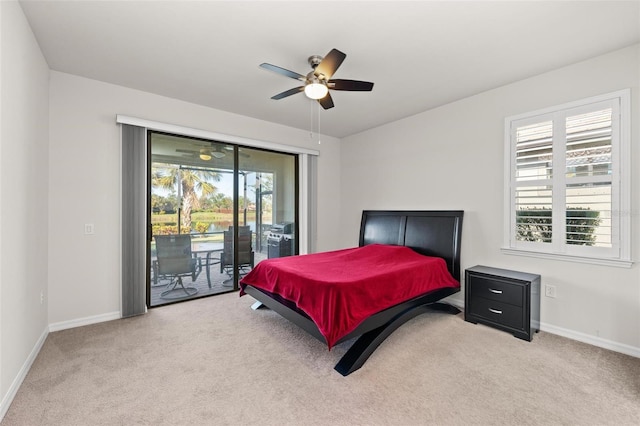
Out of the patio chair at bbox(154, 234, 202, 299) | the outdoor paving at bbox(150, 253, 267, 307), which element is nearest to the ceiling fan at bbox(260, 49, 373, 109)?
the patio chair at bbox(154, 234, 202, 299)

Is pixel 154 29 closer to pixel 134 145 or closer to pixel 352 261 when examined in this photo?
pixel 134 145

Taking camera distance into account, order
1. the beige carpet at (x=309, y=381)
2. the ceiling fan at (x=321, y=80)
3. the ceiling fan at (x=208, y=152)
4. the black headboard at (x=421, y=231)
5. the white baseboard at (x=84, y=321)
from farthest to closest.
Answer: the ceiling fan at (x=208, y=152) → the black headboard at (x=421, y=231) → the white baseboard at (x=84, y=321) → the ceiling fan at (x=321, y=80) → the beige carpet at (x=309, y=381)

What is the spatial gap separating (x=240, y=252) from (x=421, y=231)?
2.75m

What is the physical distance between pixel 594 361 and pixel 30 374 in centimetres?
448

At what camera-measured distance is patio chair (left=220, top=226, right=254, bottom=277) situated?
4.32m

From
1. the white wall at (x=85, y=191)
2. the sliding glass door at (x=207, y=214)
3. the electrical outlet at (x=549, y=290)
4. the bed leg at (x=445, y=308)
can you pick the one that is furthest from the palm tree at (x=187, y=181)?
the electrical outlet at (x=549, y=290)

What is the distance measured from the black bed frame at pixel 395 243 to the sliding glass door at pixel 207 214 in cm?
115

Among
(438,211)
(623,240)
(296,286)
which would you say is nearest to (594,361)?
(623,240)

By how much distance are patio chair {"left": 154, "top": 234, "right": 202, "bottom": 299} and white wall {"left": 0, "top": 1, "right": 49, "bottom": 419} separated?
3.91 feet

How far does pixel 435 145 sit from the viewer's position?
3984 mm

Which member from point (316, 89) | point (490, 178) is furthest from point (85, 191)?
point (490, 178)

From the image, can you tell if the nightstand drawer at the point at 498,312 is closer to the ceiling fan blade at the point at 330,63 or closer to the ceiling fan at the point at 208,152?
the ceiling fan blade at the point at 330,63

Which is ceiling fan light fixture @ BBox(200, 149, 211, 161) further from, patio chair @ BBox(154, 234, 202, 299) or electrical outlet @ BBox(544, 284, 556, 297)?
electrical outlet @ BBox(544, 284, 556, 297)

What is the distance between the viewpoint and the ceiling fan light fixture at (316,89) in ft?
8.08
